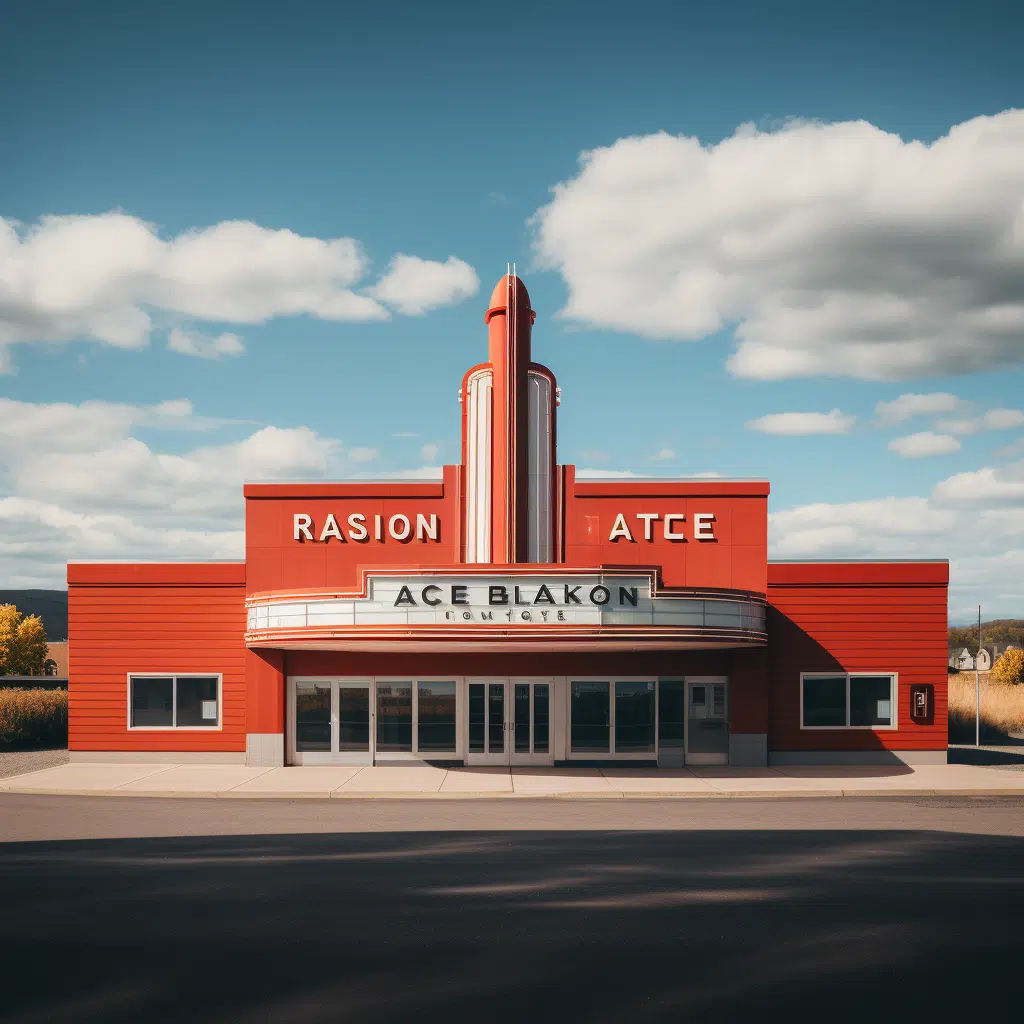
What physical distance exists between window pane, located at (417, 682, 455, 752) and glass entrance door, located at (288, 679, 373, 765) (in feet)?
4.36

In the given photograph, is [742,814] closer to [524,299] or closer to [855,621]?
[855,621]

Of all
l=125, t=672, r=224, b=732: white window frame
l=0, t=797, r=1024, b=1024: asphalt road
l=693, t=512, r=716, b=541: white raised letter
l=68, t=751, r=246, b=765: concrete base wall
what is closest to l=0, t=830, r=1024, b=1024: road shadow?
l=0, t=797, r=1024, b=1024: asphalt road

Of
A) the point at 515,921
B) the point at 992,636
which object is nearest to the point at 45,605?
the point at 992,636

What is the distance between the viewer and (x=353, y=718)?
2591cm

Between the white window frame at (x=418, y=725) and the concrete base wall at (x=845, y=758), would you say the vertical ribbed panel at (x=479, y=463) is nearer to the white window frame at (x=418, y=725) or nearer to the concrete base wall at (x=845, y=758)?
the white window frame at (x=418, y=725)

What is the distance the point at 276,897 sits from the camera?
1172 cm

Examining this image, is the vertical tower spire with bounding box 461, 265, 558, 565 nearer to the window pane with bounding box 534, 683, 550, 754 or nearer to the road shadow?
the window pane with bounding box 534, 683, 550, 754

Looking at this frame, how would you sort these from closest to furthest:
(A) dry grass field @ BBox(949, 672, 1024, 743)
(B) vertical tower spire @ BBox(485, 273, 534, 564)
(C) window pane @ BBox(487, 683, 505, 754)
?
(B) vertical tower spire @ BBox(485, 273, 534, 564)
(C) window pane @ BBox(487, 683, 505, 754)
(A) dry grass field @ BBox(949, 672, 1024, 743)

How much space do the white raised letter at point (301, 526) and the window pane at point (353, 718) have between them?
3999 mm

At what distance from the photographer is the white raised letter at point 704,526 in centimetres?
2606

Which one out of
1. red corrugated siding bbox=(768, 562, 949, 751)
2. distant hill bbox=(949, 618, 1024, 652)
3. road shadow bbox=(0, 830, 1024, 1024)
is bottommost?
distant hill bbox=(949, 618, 1024, 652)

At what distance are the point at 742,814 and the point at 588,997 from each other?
11.3 meters

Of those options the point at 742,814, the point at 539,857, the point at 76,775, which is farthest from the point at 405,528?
the point at 539,857

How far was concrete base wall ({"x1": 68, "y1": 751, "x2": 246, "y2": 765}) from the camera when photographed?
2594 centimetres
